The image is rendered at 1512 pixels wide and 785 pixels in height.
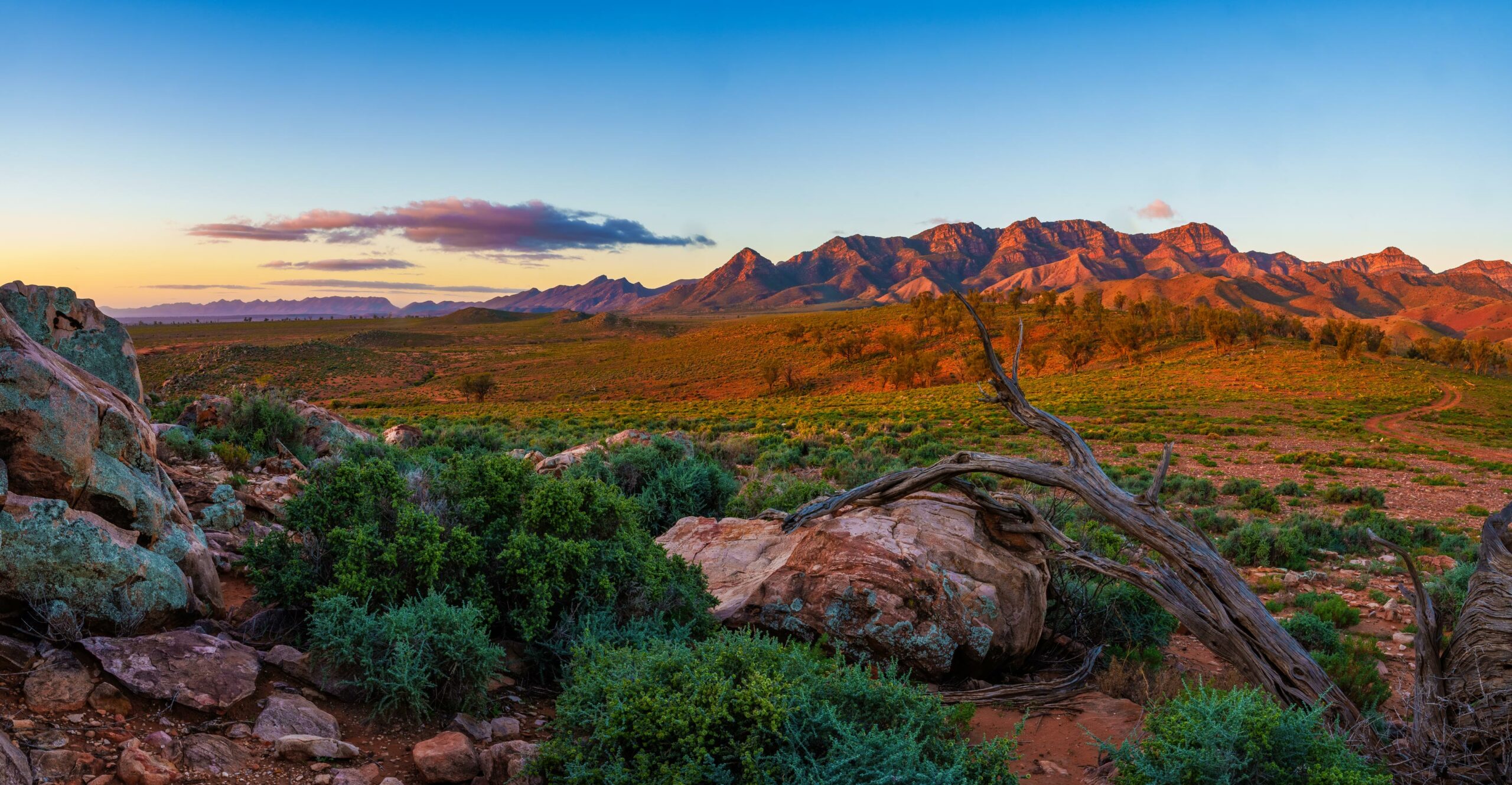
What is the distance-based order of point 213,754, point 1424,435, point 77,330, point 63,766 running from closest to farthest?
point 63,766, point 213,754, point 77,330, point 1424,435

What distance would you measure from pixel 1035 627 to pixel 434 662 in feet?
16.5

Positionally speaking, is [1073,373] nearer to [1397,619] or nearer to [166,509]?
[1397,619]

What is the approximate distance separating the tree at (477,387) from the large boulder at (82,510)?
6673cm

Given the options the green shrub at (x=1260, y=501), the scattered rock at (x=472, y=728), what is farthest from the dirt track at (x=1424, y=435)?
the scattered rock at (x=472, y=728)

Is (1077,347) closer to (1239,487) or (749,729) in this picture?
(1239,487)

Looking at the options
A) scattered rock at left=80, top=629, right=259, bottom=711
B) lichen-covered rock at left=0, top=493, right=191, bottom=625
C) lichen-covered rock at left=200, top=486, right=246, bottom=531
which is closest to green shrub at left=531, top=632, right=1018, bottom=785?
scattered rock at left=80, top=629, right=259, bottom=711

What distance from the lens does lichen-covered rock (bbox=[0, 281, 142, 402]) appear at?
8.06 meters

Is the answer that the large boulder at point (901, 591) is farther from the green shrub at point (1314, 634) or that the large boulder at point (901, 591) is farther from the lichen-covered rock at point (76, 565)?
the lichen-covered rock at point (76, 565)

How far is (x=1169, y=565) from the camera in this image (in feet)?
19.7

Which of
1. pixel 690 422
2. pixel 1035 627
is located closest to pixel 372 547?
pixel 1035 627

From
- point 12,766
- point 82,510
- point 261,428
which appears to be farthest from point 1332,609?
point 261,428

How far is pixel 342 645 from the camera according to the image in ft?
15.2

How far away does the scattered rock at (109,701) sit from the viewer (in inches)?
153

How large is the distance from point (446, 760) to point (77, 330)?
822 cm
